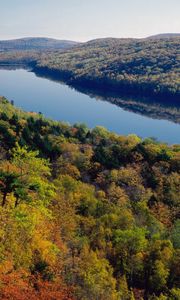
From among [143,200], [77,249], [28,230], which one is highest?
[28,230]

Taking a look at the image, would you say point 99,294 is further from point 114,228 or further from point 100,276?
point 114,228

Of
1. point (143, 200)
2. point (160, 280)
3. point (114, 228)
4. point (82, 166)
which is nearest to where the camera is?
point (160, 280)

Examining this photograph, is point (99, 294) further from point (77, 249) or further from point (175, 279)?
point (175, 279)

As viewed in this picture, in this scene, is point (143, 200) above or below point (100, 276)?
below

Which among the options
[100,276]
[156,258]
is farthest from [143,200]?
[100,276]

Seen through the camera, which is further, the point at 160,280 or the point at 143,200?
the point at 143,200

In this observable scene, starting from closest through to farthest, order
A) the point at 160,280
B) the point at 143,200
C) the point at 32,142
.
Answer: the point at 160,280
the point at 143,200
the point at 32,142
